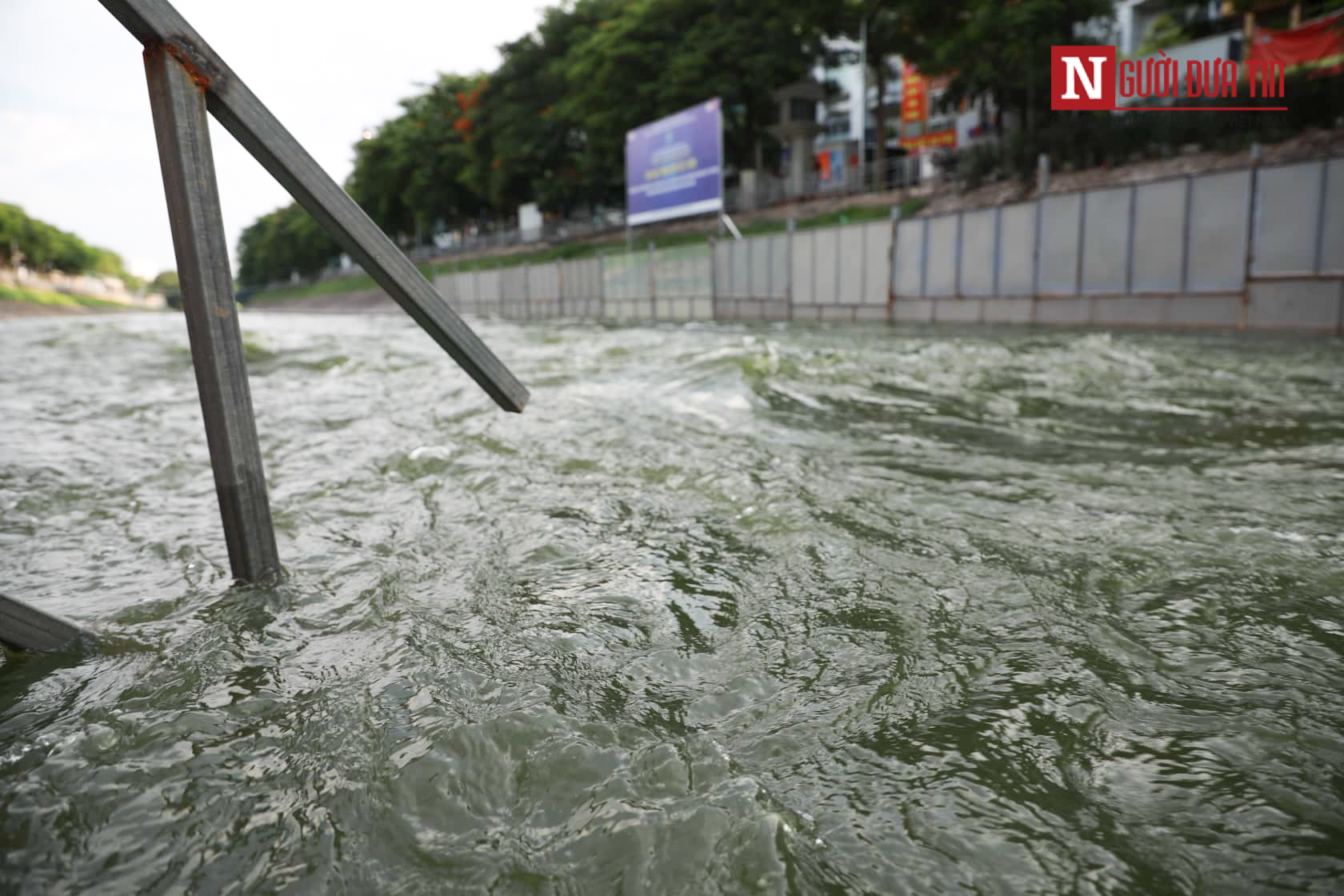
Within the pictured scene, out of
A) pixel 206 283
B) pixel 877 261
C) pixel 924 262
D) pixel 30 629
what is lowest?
pixel 30 629

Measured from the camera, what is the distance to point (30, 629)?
2.70 meters

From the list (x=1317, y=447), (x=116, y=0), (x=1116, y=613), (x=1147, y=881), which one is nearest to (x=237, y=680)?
(x=116, y=0)

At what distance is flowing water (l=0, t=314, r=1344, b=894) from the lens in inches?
74.5

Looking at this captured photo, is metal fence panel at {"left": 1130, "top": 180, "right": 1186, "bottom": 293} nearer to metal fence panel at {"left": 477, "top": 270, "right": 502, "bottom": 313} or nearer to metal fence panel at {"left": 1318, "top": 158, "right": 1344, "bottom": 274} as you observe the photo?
metal fence panel at {"left": 1318, "top": 158, "right": 1344, "bottom": 274}

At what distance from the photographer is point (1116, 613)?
3125mm

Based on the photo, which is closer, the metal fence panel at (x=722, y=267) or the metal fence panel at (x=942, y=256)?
the metal fence panel at (x=942, y=256)

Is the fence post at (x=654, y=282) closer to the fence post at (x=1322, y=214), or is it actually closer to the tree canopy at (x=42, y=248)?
the fence post at (x=1322, y=214)

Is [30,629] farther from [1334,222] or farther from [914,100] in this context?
[914,100]

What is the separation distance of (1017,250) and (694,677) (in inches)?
752

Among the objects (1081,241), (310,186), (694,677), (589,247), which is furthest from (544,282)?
(694,677)

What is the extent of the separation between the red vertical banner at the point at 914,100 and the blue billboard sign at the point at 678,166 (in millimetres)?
25774

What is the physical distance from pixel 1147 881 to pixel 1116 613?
5.05ft

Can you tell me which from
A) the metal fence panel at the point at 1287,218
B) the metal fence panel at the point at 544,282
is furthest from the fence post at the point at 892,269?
the metal fence panel at the point at 544,282

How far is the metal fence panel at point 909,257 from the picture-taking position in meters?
21.4
